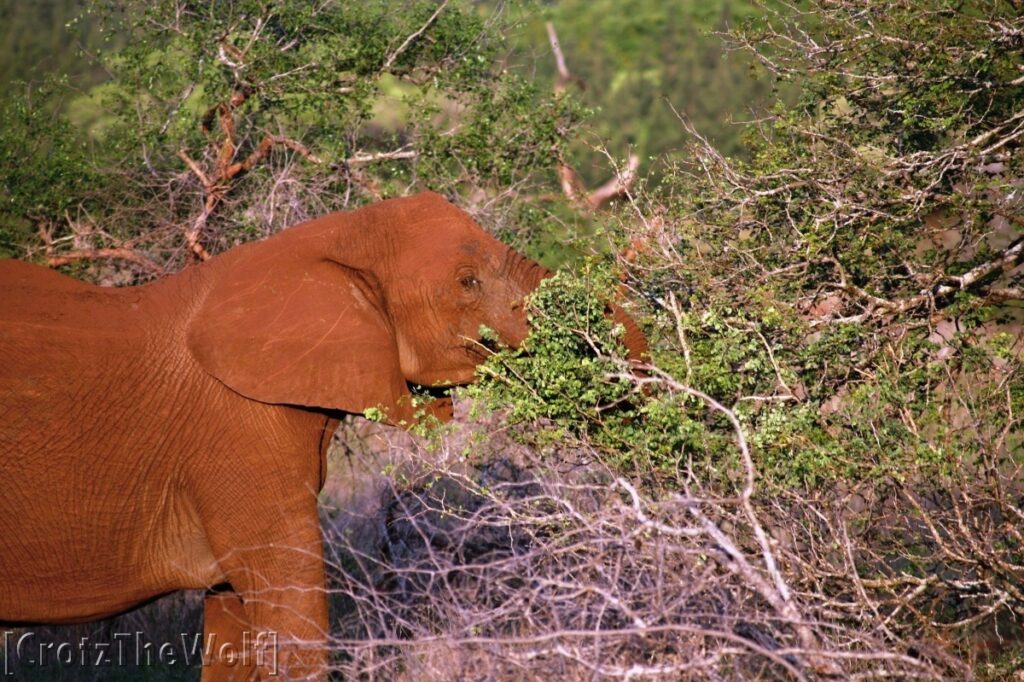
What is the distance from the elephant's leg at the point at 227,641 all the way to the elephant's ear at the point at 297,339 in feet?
3.59

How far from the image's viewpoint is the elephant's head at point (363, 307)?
640 cm

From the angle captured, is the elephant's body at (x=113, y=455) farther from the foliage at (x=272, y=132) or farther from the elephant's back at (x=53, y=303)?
Answer: the foliage at (x=272, y=132)

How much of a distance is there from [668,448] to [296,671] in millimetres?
1937

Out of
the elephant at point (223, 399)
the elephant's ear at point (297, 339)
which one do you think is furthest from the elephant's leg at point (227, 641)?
the elephant's ear at point (297, 339)

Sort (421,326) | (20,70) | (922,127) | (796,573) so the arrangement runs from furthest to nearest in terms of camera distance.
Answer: (20,70) < (922,127) < (421,326) < (796,573)

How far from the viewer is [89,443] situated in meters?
6.35

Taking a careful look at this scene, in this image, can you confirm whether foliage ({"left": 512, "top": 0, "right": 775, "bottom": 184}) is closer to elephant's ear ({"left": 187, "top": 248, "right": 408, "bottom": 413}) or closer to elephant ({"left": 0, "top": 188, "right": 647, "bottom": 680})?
elephant ({"left": 0, "top": 188, "right": 647, "bottom": 680})

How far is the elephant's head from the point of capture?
21.0 ft

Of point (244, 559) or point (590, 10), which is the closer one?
point (244, 559)

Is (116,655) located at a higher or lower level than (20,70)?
higher

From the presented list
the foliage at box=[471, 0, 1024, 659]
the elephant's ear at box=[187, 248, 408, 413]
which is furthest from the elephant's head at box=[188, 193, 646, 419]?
the foliage at box=[471, 0, 1024, 659]

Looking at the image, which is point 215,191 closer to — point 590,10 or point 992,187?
point 992,187

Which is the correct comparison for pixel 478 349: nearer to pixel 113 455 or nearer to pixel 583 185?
pixel 113 455

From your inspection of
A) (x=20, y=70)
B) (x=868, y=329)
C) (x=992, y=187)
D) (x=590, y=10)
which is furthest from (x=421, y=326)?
(x=590, y=10)
